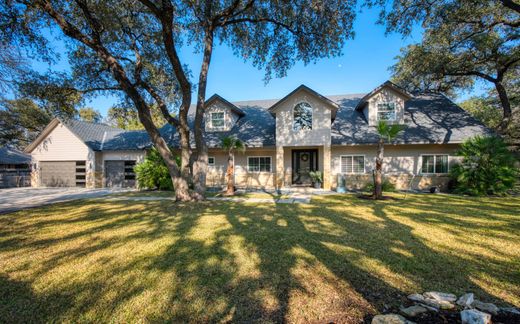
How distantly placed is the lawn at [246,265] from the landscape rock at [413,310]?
16cm

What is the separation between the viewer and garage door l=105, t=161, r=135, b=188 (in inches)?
680

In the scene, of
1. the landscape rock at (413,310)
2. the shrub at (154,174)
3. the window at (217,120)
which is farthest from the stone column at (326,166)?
the landscape rock at (413,310)

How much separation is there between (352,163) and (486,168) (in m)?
6.35

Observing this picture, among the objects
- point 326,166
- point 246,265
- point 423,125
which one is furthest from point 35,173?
point 423,125

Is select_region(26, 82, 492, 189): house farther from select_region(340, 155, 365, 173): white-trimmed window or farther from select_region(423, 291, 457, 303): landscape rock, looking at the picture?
select_region(423, 291, 457, 303): landscape rock

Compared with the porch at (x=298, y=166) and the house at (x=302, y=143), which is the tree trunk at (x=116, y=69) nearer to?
the house at (x=302, y=143)

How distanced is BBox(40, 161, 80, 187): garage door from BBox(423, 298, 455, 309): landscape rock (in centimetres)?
2194

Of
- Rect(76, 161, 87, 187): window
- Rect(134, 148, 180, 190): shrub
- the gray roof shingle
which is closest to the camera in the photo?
the gray roof shingle

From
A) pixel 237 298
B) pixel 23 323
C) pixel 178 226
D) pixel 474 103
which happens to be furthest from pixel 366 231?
pixel 474 103

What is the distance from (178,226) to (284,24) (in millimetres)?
9969

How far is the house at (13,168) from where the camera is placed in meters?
18.2

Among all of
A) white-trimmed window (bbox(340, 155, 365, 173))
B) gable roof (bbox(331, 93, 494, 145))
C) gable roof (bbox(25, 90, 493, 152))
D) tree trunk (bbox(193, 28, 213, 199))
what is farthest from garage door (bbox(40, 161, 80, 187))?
gable roof (bbox(331, 93, 494, 145))

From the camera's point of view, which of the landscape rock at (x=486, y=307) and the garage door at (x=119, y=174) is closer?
the landscape rock at (x=486, y=307)

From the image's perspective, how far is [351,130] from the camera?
576 inches
